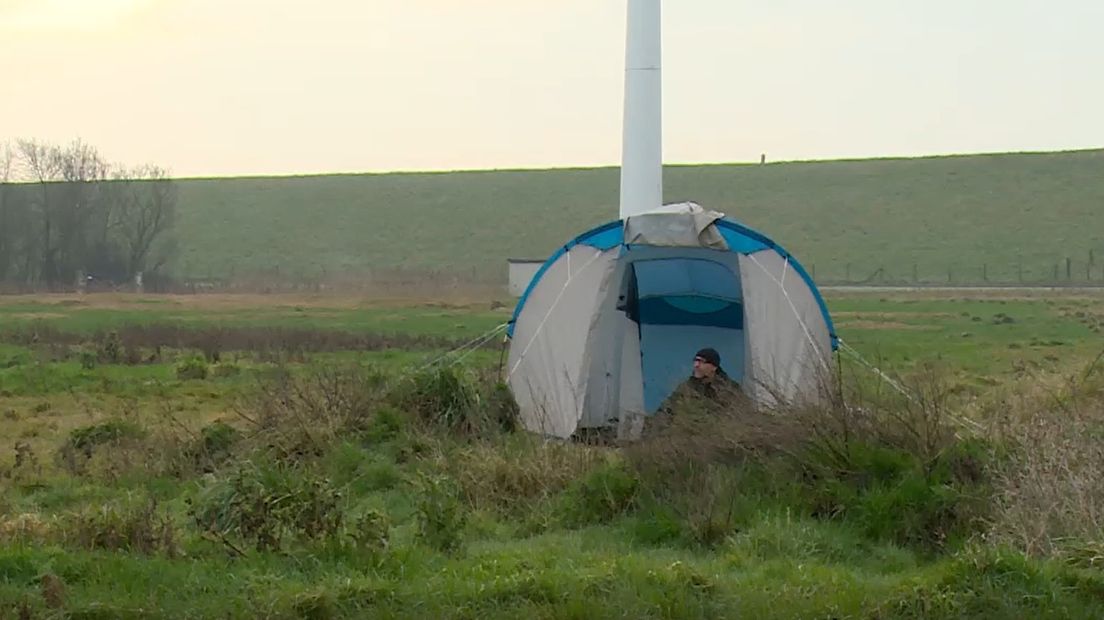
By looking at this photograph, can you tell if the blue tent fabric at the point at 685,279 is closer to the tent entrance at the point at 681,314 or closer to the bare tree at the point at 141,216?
the tent entrance at the point at 681,314

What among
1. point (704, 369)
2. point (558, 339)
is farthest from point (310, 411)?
point (704, 369)

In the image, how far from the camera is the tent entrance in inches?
599

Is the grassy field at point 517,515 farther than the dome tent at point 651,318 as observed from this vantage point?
No

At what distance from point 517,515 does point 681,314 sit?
20.5ft

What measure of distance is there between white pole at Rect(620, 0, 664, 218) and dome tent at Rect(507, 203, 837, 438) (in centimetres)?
264

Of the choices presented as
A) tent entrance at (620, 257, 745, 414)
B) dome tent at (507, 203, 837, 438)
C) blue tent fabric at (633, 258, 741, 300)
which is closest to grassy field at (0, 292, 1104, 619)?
dome tent at (507, 203, 837, 438)

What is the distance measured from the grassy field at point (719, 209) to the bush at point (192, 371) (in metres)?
43.6

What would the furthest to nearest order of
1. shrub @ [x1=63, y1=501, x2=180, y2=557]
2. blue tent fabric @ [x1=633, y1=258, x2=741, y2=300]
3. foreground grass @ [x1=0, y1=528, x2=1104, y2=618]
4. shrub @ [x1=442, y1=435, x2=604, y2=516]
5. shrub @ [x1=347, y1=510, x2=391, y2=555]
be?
blue tent fabric @ [x1=633, y1=258, x2=741, y2=300]
shrub @ [x1=442, y1=435, x2=604, y2=516]
shrub @ [x1=63, y1=501, x2=180, y2=557]
shrub @ [x1=347, y1=510, x2=391, y2=555]
foreground grass @ [x1=0, y1=528, x2=1104, y2=618]

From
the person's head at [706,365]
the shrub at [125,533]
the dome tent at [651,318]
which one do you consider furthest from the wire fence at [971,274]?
the shrub at [125,533]

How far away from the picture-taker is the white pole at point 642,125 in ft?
58.1

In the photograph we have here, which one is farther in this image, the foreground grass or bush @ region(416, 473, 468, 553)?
bush @ region(416, 473, 468, 553)

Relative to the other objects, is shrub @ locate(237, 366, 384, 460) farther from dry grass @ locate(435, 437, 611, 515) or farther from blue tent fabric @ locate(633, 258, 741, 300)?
blue tent fabric @ locate(633, 258, 741, 300)

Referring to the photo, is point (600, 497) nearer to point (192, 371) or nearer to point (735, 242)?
point (735, 242)

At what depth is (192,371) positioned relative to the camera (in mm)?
21094
